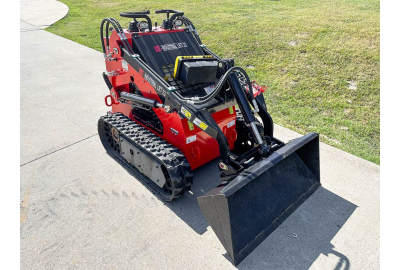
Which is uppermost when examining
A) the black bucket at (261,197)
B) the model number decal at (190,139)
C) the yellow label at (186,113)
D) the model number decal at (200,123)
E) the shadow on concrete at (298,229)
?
the yellow label at (186,113)

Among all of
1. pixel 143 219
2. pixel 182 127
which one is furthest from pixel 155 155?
pixel 143 219

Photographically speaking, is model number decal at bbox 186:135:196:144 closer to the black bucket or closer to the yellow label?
the yellow label

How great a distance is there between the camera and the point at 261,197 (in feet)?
11.0

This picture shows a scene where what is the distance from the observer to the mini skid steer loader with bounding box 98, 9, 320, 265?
125 inches

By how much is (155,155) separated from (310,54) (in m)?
5.96

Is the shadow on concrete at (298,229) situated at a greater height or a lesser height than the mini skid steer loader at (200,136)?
lesser

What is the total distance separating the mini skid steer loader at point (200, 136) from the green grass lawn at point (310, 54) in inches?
69.5

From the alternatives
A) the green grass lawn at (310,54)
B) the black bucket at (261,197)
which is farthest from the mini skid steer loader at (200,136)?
the green grass lawn at (310,54)

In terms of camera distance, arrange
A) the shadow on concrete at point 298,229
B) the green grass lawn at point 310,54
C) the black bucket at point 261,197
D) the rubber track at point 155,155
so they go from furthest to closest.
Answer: the green grass lawn at point 310,54 → the rubber track at point 155,155 → the shadow on concrete at point 298,229 → the black bucket at point 261,197

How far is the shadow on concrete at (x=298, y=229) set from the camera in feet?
10.1

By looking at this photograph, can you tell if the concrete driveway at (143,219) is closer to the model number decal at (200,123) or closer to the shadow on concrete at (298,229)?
the shadow on concrete at (298,229)

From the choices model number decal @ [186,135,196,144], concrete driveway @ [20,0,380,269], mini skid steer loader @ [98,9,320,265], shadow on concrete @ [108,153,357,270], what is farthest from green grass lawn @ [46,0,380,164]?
model number decal @ [186,135,196,144]

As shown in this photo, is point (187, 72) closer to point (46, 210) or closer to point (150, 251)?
point (150, 251)
